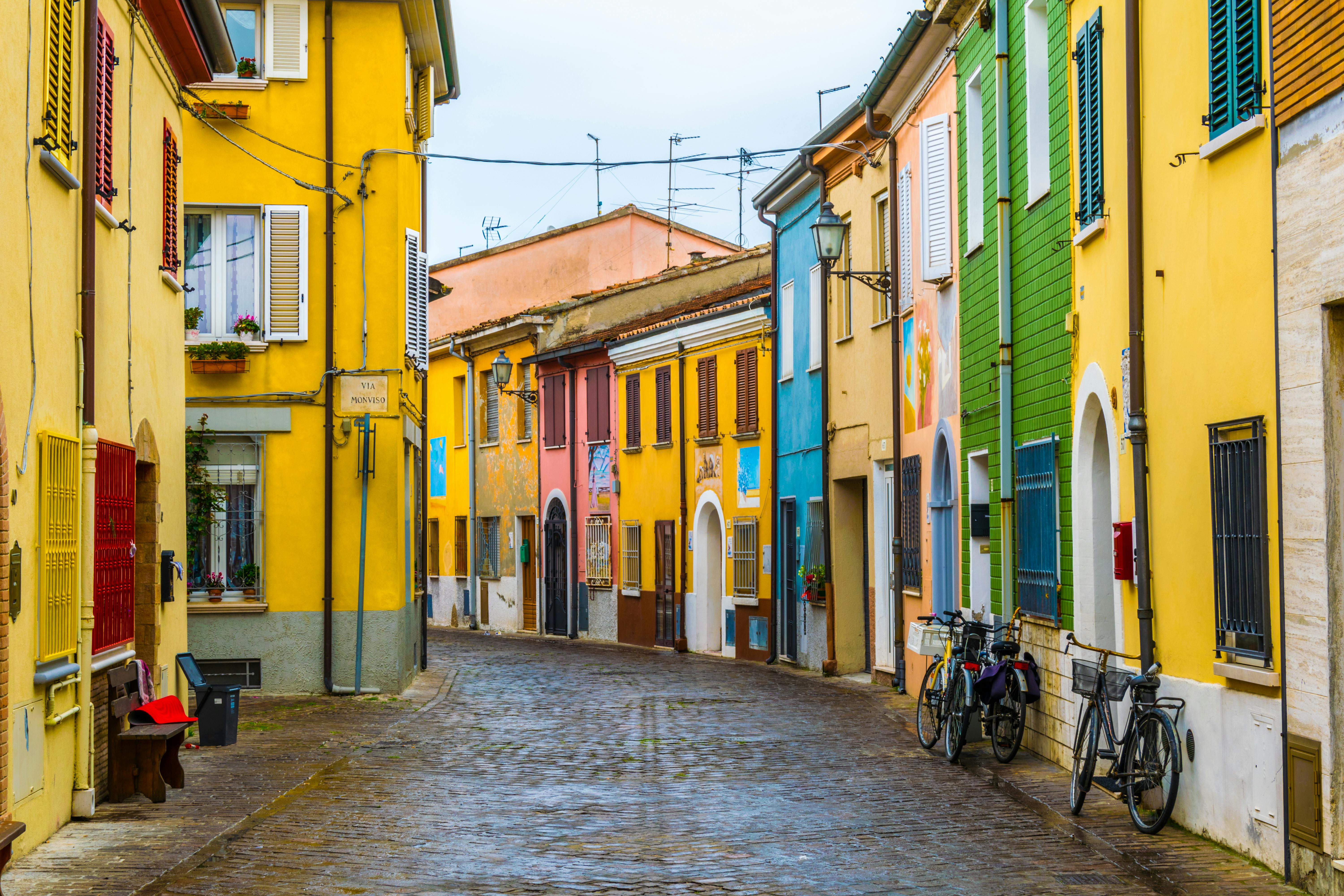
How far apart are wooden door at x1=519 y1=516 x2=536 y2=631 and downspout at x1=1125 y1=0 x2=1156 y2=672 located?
81.3 feet

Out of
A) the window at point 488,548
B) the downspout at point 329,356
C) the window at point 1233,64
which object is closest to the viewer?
the window at point 1233,64

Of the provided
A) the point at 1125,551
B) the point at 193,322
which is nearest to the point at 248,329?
the point at 193,322

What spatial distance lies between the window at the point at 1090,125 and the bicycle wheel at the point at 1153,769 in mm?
3615

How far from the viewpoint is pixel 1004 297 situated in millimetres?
13234

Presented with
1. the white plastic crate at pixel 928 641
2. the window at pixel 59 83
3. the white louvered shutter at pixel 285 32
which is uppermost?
the white louvered shutter at pixel 285 32

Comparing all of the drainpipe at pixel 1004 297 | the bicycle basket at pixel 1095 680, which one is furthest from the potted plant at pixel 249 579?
the bicycle basket at pixel 1095 680

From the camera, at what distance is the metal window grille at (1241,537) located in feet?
24.9

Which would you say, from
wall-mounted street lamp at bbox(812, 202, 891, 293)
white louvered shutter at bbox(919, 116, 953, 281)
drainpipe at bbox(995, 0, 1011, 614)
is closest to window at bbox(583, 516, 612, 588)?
wall-mounted street lamp at bbox(812, 202, 891, 293)

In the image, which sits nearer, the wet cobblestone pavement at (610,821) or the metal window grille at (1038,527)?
the wet cobblestone pavement at (610,821)

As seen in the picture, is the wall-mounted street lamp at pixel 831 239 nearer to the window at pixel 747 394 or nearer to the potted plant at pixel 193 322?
the window at pixel 747 394

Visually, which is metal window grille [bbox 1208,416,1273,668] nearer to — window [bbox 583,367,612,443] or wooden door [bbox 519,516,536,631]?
window [bbox 583,367,612,443]

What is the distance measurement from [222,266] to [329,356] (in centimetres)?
162

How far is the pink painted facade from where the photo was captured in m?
38.5

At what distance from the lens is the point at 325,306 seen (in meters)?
17.7
